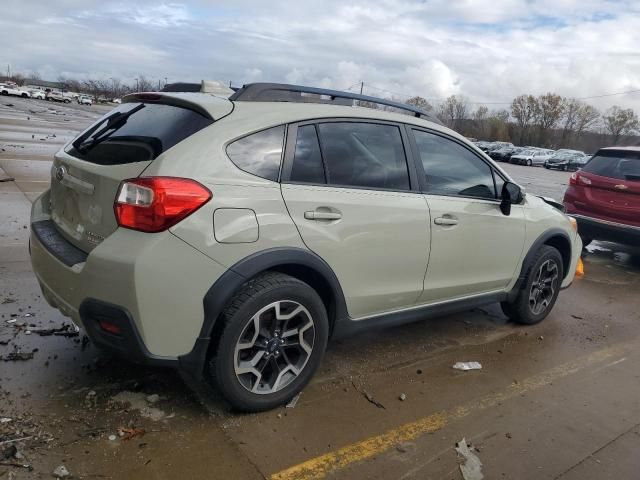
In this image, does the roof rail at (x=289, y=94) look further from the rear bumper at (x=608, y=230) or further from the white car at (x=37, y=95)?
the white car at (x=37, y=95)

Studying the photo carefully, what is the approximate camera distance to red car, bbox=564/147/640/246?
24.2 ft

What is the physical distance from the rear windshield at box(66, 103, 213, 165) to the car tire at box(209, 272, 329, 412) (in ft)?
2.83

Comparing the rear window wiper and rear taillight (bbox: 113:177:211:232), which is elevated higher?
the rear window wiper

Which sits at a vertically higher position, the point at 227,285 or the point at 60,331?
the point at 227,285

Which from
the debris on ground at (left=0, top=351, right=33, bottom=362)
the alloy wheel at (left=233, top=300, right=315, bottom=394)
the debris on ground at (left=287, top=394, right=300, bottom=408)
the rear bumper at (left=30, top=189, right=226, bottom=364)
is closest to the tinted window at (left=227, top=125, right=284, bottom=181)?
the rear bumper at (left=30, top=189, right=226, bottom=364)

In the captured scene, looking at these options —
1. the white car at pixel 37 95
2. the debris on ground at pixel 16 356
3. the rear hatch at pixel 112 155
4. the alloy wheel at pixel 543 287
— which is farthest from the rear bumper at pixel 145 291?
the white car at pixel 37 95

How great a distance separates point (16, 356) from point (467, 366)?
304 centimetres

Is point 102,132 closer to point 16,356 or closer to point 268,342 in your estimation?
point 16,356

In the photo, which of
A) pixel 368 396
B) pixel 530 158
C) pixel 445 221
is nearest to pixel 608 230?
pixel 445 221

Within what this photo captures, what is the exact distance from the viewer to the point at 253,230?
2.80 metres

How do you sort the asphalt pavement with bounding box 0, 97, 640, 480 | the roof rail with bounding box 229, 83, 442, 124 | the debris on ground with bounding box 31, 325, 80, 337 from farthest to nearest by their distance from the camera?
the debris on ground with bounding box 31, 325, 80, 337 < the roof rail with bounding box 229, 83, 442, 124 < the asphalt pavement with bounding box 0, 97, 640, 480

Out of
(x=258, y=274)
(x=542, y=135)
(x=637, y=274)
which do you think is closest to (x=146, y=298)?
(x=258, y=274)

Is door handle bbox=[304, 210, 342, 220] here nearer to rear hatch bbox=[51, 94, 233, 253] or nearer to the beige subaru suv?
the beige subaru suv

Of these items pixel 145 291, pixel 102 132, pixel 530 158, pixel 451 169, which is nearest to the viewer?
pixel 145 291
